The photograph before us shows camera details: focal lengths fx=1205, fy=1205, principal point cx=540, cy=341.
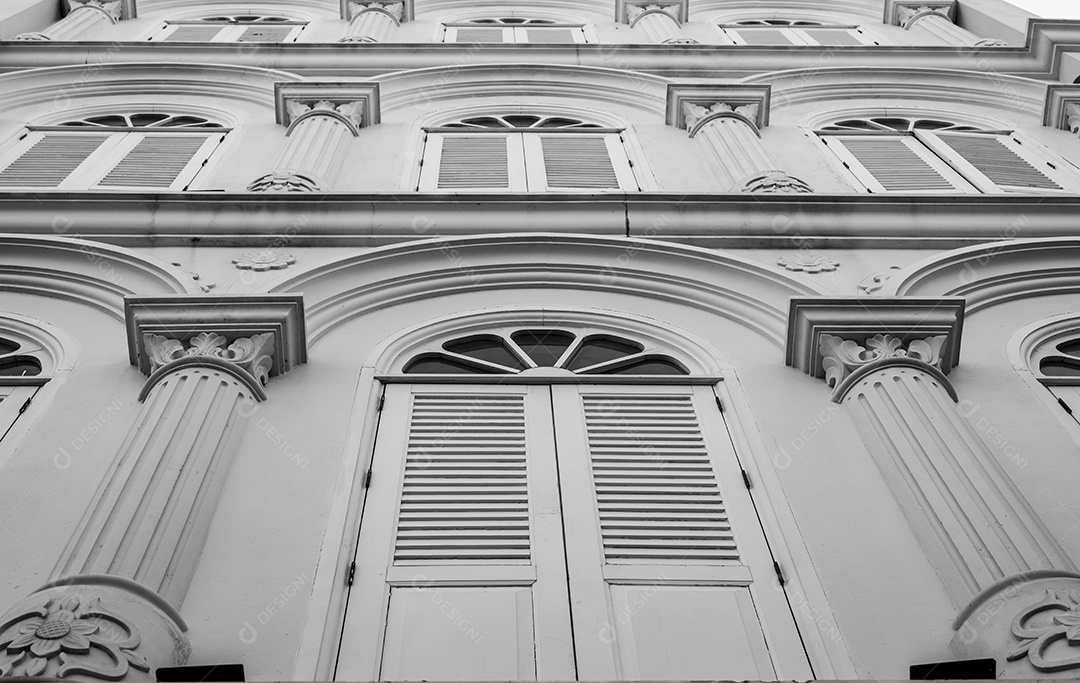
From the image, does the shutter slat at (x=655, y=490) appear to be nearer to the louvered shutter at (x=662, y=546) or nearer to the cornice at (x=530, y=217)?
the louvered shutter at (x=662, y=546)

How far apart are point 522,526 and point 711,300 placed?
11.8ft

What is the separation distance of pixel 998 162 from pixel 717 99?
3318 millimetres

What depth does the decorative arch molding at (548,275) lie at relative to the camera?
32.2 ft

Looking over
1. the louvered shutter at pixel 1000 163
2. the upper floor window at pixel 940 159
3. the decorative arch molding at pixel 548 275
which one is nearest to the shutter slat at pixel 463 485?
the decorative arch molding at pixel 548 275

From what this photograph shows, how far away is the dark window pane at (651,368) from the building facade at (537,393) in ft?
0.17

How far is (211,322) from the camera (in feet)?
27.7

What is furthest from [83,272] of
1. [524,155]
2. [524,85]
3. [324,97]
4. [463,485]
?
[524,85]

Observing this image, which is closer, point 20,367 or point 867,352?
point 867,352

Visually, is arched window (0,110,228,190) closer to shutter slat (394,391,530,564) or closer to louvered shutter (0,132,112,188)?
louvered shutter (0,132,112,188)

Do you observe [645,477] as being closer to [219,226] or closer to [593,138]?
[219,226]

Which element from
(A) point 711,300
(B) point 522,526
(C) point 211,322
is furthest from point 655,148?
(B) point 522,526

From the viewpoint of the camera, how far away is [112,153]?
44.6ft

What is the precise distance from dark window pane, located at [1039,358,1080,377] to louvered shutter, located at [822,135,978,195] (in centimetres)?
344

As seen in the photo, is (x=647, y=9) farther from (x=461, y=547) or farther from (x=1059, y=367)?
(x=461, y=547)
